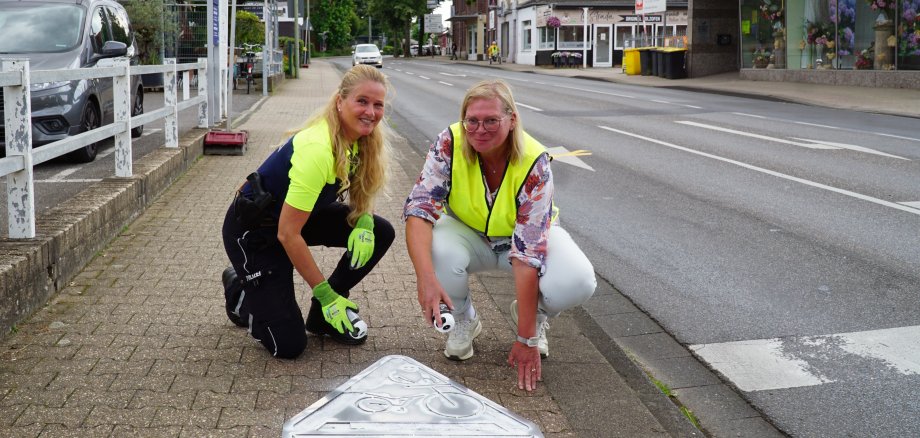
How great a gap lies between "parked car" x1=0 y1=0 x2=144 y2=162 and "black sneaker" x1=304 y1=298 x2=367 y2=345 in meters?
6.12

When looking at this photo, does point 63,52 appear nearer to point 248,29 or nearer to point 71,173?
point 71,173

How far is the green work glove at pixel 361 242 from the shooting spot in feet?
13.4

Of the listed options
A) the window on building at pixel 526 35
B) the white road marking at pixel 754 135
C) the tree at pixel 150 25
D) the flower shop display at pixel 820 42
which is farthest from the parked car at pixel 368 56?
the white road marking at pixel 754 135

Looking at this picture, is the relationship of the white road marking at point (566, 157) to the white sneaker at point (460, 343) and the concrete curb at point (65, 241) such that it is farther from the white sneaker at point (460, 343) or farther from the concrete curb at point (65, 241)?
the white sneaker at point (460, 343)

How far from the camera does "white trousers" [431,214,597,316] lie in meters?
3.88

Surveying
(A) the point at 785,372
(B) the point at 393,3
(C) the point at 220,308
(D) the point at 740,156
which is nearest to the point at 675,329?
(A) the point at 785,372

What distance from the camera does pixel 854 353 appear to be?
4.45 metres

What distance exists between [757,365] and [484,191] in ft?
5.06

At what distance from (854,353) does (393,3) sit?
98.0 m

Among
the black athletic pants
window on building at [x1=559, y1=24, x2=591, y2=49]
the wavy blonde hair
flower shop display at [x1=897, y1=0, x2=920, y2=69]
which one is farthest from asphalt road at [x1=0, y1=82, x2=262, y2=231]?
window on building at [x1=559, y1=24, x2=591, y2=49]

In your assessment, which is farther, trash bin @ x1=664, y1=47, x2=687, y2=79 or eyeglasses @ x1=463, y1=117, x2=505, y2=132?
trash bin @ x1=664, y1=47, x2=687, y2=79

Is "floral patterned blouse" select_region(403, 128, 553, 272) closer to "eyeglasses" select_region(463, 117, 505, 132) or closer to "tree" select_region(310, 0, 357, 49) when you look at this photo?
"eyeglasses" select_region(463, 117, 505, 132)

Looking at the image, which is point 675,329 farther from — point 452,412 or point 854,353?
point 452,412

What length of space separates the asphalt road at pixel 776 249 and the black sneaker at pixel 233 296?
87.6 inches
